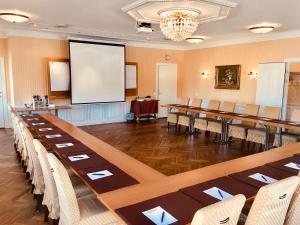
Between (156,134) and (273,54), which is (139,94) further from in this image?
(273,54)

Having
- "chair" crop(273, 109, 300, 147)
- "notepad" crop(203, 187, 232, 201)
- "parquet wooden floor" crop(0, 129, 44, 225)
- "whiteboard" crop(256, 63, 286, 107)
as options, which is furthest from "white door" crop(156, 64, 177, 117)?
"notepad" crop(203, 187, 232, 201)

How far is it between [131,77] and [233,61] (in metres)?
3.36

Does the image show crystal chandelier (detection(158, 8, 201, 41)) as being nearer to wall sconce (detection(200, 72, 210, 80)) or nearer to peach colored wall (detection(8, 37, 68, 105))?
peach colored wall (detection(8, 37, 68, 105))

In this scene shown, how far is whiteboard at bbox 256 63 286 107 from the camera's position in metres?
6.11

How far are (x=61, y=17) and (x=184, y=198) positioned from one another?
4.78 metres

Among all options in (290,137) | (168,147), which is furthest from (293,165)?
(168,147)

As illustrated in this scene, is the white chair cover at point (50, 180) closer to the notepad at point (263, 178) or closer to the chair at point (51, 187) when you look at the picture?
the chair at point (51, 187)

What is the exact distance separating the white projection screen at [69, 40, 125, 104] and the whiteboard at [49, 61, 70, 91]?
0.19 meters

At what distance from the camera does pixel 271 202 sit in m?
1.41

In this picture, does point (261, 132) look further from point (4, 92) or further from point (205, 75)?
point (4, 92)

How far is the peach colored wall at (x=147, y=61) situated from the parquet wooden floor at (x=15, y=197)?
507cm

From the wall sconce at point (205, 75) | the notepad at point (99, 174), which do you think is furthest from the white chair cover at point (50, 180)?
the wall sconce at point (205, 75)

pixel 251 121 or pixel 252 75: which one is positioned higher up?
pixel 252 75

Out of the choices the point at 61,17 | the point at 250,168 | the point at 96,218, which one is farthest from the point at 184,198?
the point at 61,17
